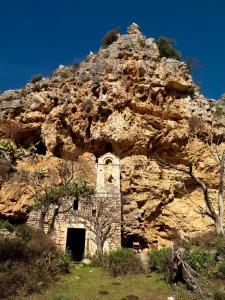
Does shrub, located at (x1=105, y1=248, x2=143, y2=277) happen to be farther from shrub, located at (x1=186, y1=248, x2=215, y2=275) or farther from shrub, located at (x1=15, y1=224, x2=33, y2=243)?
shrub, located at (x1=15, y1=224, x2=33, y2=243)

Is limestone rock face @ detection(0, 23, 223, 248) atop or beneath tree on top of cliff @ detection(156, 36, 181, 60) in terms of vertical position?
beneath

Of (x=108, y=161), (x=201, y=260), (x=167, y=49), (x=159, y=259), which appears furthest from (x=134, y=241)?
(x=167, y=49)

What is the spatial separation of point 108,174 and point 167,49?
14.2 m

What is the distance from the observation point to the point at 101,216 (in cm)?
2188

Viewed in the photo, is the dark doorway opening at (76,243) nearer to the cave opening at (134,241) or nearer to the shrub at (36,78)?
the cave opening at (134,241)

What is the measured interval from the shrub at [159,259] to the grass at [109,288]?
465 millimetres

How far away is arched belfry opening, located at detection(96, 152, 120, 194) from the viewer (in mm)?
23922

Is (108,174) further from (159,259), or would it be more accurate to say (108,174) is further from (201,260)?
(201,260)

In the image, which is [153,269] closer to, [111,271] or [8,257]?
[111,271]

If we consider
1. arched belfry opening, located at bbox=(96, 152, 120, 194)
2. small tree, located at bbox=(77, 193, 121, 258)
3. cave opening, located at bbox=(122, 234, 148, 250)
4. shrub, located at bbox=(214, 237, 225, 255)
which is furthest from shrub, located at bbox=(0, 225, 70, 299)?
shrub, located at bbox=(214, 237, 225, 255)

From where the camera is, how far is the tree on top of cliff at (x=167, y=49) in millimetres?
31781

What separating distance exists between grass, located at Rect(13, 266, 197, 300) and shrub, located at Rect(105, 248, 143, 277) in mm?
426

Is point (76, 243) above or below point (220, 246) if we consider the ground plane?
above

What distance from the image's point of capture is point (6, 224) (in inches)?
815
